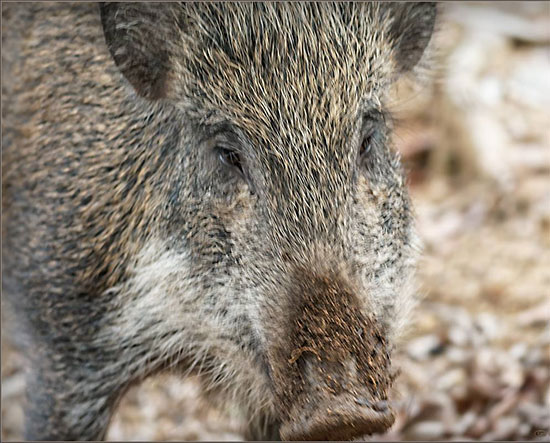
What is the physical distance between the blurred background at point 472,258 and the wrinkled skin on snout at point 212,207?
1.20 ft

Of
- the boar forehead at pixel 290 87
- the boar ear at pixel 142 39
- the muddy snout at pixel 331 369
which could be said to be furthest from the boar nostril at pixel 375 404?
the boar ear at pixel 142 39

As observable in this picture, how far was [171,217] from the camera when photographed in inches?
110

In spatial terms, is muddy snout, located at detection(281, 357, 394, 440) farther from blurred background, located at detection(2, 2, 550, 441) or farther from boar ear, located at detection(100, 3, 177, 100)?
boar ear, located at detection(100, 3, 177, 100)

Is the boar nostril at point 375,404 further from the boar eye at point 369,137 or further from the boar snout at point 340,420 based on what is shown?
the boar eye at point 369,137

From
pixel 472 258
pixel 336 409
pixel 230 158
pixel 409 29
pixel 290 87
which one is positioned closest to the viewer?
pixel 336 409

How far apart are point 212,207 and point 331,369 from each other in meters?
0.75

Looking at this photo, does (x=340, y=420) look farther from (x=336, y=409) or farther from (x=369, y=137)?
(x=369, y=137)

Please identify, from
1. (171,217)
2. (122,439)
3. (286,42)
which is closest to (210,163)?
(171,217)

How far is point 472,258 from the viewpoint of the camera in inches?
208

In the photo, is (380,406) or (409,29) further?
(409,29)

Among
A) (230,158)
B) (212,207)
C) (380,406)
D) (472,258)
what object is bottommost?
(472,258)

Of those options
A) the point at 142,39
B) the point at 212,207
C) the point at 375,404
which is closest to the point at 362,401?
the point at 375,404

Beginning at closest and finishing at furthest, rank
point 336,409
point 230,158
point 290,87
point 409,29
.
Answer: point 336,409
point 290,87
point 230,158
point 409,29

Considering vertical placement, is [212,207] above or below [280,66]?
below
